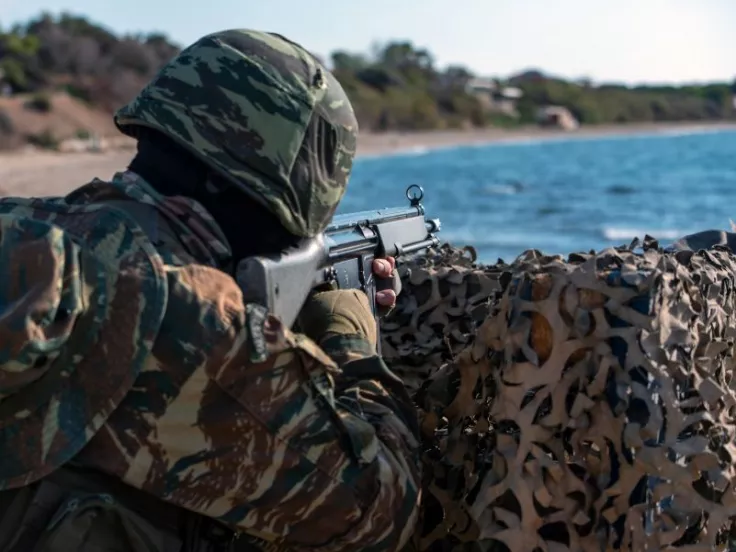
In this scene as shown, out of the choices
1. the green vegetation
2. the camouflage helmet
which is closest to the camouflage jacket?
the camouflage helmet

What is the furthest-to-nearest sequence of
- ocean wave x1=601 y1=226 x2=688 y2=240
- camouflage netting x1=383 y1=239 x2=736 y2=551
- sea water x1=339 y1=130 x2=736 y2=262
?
sea water x1=339 y1=130 x2=736 y2=262, ocean wave x1=601 y1=226 x2=688 y2=240, camouflage netting x1=383 y1=239 x2=736 y2=551

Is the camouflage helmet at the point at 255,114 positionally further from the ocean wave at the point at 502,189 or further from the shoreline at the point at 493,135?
the shoreline at the point at 493,135

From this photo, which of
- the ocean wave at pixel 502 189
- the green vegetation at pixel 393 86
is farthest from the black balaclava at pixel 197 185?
the green vegetation at pixel 393 86

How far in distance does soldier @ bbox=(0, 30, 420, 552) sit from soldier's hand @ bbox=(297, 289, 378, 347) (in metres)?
0.08

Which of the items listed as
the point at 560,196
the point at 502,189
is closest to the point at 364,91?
the point at 502,189

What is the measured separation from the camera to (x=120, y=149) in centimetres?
4053

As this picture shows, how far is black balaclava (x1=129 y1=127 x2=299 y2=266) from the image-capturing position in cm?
205

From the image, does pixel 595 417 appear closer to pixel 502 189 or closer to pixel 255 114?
pixel 255 114

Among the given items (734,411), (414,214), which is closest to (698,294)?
(734,411)

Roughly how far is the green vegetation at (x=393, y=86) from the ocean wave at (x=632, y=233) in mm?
32028

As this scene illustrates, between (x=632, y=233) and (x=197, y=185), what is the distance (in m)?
16.0

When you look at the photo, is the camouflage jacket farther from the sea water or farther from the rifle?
the sea water

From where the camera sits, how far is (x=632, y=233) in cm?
1734

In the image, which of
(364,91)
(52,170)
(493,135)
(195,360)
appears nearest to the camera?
(195,360)
